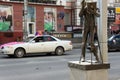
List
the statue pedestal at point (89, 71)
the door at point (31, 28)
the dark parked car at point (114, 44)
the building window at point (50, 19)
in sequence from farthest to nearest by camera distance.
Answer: the building window at point (50, 19), the door at point (31, 28), the dark parked car at point (114, 44), the statue pedestal at point (89, 71)

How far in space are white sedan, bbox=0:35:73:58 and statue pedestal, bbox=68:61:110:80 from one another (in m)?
15.5

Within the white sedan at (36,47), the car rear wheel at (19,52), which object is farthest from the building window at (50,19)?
the car rear wheel at (19,52)

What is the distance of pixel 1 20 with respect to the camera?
132ft

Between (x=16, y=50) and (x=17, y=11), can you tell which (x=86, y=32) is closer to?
(x=16, y=50)

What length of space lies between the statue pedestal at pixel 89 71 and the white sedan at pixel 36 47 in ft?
51.0

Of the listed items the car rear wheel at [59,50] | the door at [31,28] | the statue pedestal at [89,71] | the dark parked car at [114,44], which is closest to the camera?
→ the statue pedestal at [89,71]

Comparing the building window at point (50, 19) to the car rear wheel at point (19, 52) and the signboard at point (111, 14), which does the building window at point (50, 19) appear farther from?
the car rear wheel at point (19, 52)

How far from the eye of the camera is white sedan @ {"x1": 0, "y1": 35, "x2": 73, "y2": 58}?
23.0m

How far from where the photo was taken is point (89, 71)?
7312mm

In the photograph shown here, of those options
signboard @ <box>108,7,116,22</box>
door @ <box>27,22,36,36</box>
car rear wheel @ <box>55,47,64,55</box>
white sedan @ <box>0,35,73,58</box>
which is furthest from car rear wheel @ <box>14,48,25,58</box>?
signboard @ <box>108,7,116,22</box>

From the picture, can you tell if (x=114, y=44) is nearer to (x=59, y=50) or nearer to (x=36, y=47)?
(x=59, y=50)

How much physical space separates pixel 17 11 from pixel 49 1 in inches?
201

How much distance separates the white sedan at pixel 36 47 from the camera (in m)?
23.0

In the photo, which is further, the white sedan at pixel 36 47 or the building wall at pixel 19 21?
the building wall at pixel 19 21
